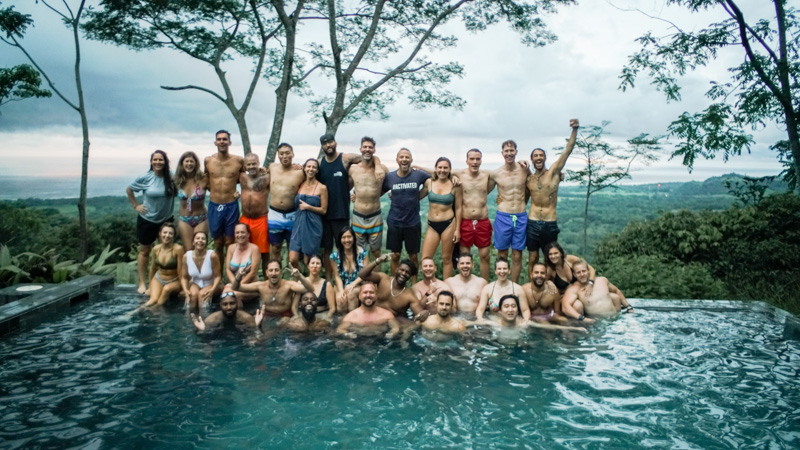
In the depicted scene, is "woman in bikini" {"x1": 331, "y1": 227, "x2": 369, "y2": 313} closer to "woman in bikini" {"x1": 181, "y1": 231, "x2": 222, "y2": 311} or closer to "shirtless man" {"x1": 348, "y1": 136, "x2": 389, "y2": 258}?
"shirtless man" {"x1": 348, "y1": 136, "x2": 389, "y2": 258}

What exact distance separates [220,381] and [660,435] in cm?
382

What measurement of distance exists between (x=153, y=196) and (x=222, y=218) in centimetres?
97

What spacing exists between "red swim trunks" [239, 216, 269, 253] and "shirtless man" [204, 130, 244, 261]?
0.78 ft

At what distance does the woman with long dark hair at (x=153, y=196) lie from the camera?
7.67 metres

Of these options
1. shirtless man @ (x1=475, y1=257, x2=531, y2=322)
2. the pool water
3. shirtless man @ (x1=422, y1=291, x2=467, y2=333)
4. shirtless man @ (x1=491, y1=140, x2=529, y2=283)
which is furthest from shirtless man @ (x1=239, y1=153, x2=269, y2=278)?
shirtless man @ (x1=491, y1=140, x2=529, y2=283)

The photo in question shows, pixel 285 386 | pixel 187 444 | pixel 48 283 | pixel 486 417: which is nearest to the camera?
pixel 187 444

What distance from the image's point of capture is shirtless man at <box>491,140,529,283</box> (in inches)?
297

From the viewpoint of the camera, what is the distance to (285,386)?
5184 mm

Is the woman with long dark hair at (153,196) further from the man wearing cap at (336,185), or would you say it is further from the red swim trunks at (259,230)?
the man wearing cap at (336,185)

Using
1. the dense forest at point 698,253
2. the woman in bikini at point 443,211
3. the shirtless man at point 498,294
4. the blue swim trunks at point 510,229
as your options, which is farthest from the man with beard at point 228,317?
the blue swim trunks at point 510,229

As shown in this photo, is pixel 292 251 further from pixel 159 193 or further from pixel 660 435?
pixel 660 435

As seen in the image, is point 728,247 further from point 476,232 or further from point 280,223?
point 280,223

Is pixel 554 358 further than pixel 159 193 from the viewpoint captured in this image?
No

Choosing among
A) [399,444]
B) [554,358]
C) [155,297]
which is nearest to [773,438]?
[554,358]
